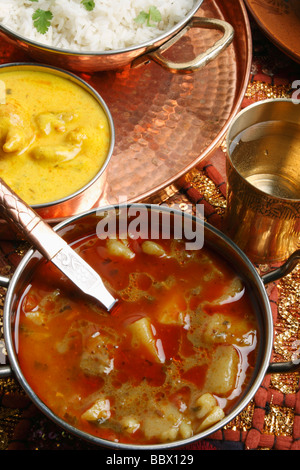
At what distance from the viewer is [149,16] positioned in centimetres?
194

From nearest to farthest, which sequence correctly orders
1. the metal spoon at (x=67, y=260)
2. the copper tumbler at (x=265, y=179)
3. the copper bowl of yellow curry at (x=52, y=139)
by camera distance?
the metal spoon at (x=67, y=260), the copper tumbler at (x=265, y=179), the copper bowl of yellow curry at (x=52, y=139)

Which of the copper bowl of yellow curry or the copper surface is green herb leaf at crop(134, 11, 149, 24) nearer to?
the copper surface

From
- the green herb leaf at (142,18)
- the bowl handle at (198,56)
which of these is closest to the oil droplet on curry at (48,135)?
the bowl handle at (198,56)

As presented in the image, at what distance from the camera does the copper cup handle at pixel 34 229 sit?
1311mm

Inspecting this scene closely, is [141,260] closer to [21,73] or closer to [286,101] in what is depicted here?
[286,101]

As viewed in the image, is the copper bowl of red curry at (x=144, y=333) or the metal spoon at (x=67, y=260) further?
the metal spoon at (x=67, y=260)

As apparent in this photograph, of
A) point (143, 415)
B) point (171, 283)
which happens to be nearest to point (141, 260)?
point (171, 283)

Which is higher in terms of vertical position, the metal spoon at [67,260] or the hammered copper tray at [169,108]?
the metal spoon at [67,260]

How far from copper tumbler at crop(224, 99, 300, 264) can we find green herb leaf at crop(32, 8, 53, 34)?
0.80 meters

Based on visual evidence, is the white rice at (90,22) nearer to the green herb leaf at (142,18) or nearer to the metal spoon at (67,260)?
the green herb leaf at (142,18)

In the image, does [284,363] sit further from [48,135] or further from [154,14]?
[154,14]

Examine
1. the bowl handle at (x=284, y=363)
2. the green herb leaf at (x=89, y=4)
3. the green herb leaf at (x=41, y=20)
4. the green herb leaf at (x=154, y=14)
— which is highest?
the green herb leaf at (x=41, y=20)

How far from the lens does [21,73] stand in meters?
1.83

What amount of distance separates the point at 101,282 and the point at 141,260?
0.48ft
